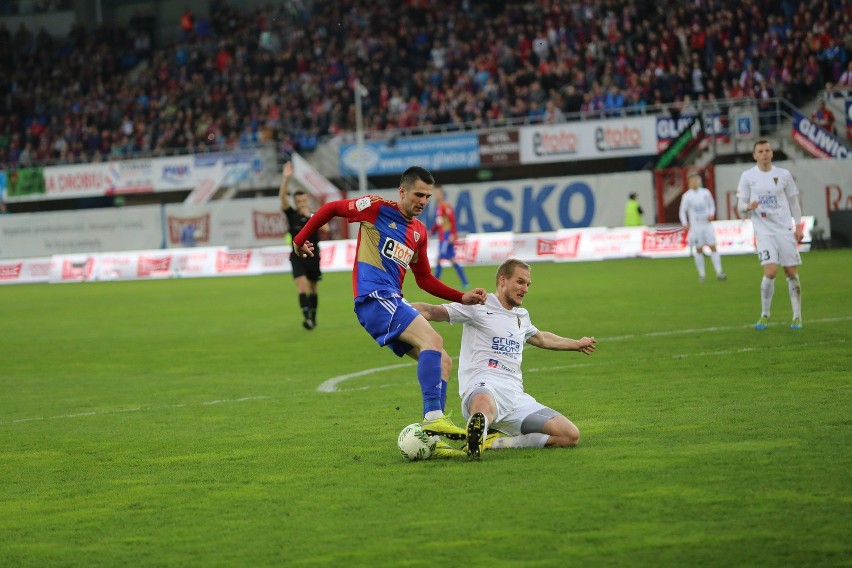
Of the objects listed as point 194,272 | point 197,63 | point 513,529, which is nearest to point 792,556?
point 513,529

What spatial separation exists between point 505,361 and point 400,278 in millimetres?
1065

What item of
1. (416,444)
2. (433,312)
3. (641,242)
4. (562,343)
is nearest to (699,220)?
(641,242)

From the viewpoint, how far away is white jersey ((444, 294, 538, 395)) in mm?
8516

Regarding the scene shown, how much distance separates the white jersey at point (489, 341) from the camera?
27.9 feet

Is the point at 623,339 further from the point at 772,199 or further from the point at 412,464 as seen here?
the point at 412,464

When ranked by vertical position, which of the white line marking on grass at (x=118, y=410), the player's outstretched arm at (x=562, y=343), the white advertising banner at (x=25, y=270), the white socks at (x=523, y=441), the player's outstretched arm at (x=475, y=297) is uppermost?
the player's outstretched arm at (x=475, y=297)

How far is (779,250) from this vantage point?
1537 centimetres

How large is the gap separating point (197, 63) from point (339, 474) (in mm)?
49301

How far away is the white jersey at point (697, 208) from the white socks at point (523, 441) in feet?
56.1

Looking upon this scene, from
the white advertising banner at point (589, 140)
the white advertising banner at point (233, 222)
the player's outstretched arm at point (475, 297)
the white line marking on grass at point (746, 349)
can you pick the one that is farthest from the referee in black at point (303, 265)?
the white advertising banner at point (233, 222)

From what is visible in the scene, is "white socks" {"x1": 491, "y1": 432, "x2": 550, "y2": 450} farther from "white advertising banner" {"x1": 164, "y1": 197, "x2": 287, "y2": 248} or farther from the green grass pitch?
"white advertising banner" {"x1": 164, "y1": 197, "x2": 287, "y2": 248}

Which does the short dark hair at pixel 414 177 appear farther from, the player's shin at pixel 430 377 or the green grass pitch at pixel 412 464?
the green grass pitch at pixel 412 464

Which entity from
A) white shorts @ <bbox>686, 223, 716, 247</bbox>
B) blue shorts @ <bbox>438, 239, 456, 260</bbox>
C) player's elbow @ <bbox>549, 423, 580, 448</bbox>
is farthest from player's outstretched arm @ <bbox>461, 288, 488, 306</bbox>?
blue shorts @ <bbox>438, 239, 456, 260</bbox>

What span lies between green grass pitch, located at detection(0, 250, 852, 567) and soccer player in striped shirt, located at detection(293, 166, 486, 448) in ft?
2.17
